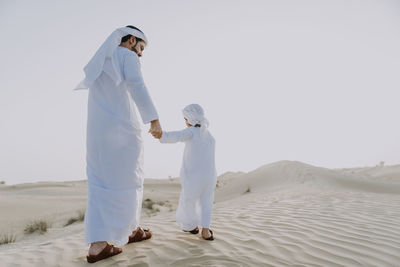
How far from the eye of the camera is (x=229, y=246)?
2871 millimetres

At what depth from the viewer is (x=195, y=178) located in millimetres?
3254

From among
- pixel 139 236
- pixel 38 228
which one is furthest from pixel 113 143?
pixel 38 228

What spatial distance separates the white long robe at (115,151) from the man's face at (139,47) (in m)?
0.24

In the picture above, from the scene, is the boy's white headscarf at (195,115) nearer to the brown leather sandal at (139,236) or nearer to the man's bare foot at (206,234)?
the man's bare foot at (206,234)

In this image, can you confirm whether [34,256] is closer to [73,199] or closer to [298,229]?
[298,229]

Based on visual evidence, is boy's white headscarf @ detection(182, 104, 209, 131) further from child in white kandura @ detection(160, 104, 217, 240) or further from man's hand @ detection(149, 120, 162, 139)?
man's hand @ detection(149, 120, 162, 139)

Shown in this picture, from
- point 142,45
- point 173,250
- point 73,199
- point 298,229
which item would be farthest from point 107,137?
point 73,199

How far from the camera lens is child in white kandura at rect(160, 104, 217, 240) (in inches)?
127

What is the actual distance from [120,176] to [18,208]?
324 inches

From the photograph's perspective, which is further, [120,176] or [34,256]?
[34,256]

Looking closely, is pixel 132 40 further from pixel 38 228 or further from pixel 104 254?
pixel 38 228

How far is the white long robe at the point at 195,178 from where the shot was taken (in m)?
3.23

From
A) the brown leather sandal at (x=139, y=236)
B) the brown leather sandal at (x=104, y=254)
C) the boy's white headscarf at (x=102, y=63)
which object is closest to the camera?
the brown leather sandal at (x=104, y=254)

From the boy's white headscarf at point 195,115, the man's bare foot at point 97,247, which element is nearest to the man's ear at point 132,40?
the boy's white headscarf at point 195,115
